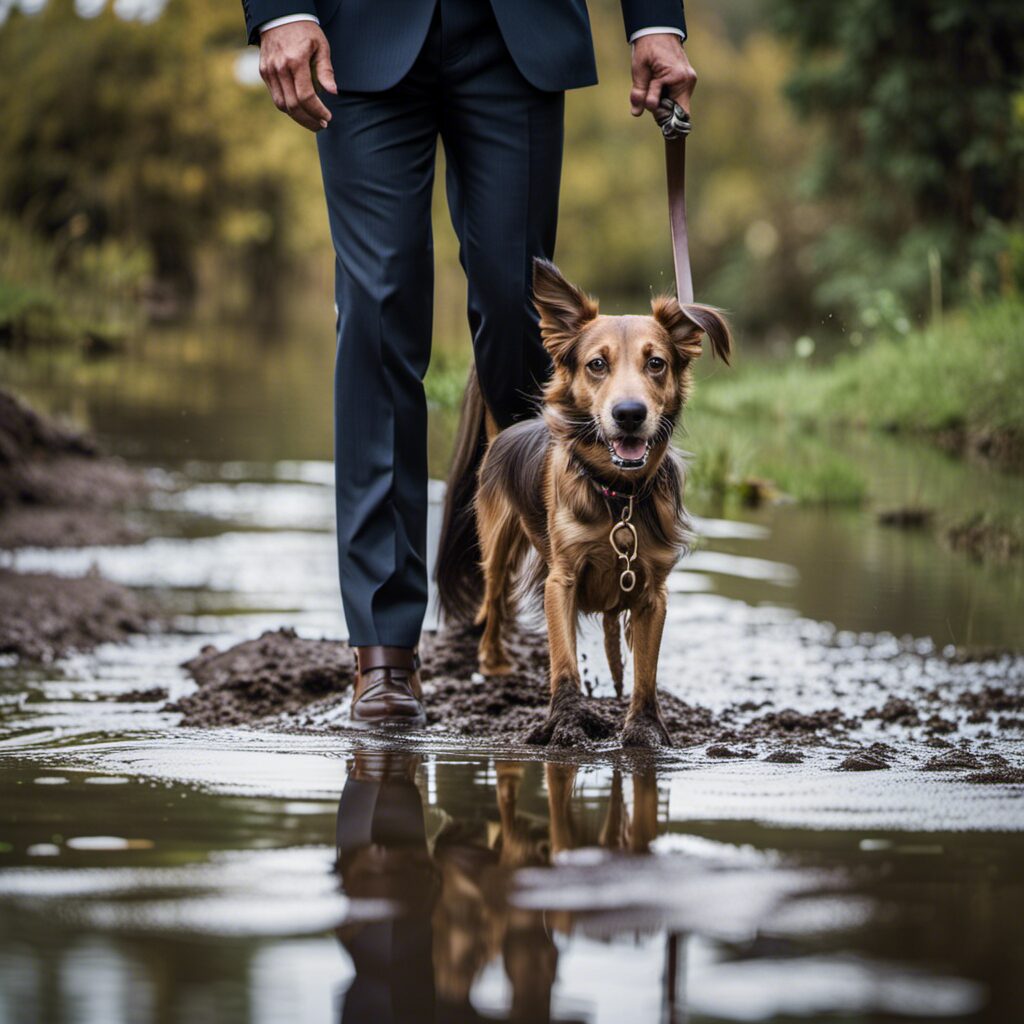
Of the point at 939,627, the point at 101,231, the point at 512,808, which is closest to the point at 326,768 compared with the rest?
the point at 512,808

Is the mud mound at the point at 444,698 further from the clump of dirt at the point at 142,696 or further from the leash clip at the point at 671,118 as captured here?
the leash clip at the point at 671,118

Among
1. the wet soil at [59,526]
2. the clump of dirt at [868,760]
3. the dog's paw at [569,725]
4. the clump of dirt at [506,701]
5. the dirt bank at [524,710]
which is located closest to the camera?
the clump of dirt at [868,760]

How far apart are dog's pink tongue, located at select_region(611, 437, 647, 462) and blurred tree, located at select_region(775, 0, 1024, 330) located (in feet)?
48.8

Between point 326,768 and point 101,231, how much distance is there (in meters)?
31.0

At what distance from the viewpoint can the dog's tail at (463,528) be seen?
489 cm

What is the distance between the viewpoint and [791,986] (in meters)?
1.88

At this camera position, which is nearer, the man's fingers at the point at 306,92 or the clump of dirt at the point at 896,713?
the man's fingers at the point at 306,92

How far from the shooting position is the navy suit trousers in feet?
13.8

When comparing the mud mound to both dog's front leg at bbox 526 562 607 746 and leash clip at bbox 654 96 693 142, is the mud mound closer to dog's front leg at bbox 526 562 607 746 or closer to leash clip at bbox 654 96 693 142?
dog's front leg at bbox 526 562 607 746

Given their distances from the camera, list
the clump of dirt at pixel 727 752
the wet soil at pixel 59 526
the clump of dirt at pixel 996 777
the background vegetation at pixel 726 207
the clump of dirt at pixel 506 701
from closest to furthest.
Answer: the clump of dirt at pixel 996 777, the clump of dirt at pixel 727 752, the clump of dirt at pixel 506 701, the wet soil at pixel 59 526, the background vegetation at pixel 726 207

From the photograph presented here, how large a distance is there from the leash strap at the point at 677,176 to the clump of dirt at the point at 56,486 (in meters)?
3.50

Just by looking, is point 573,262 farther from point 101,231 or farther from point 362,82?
point 362,82

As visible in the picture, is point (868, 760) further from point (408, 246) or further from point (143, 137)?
point (143, 137)

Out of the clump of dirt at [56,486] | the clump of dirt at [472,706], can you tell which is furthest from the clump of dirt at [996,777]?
the clump of dirt at [56,486]
